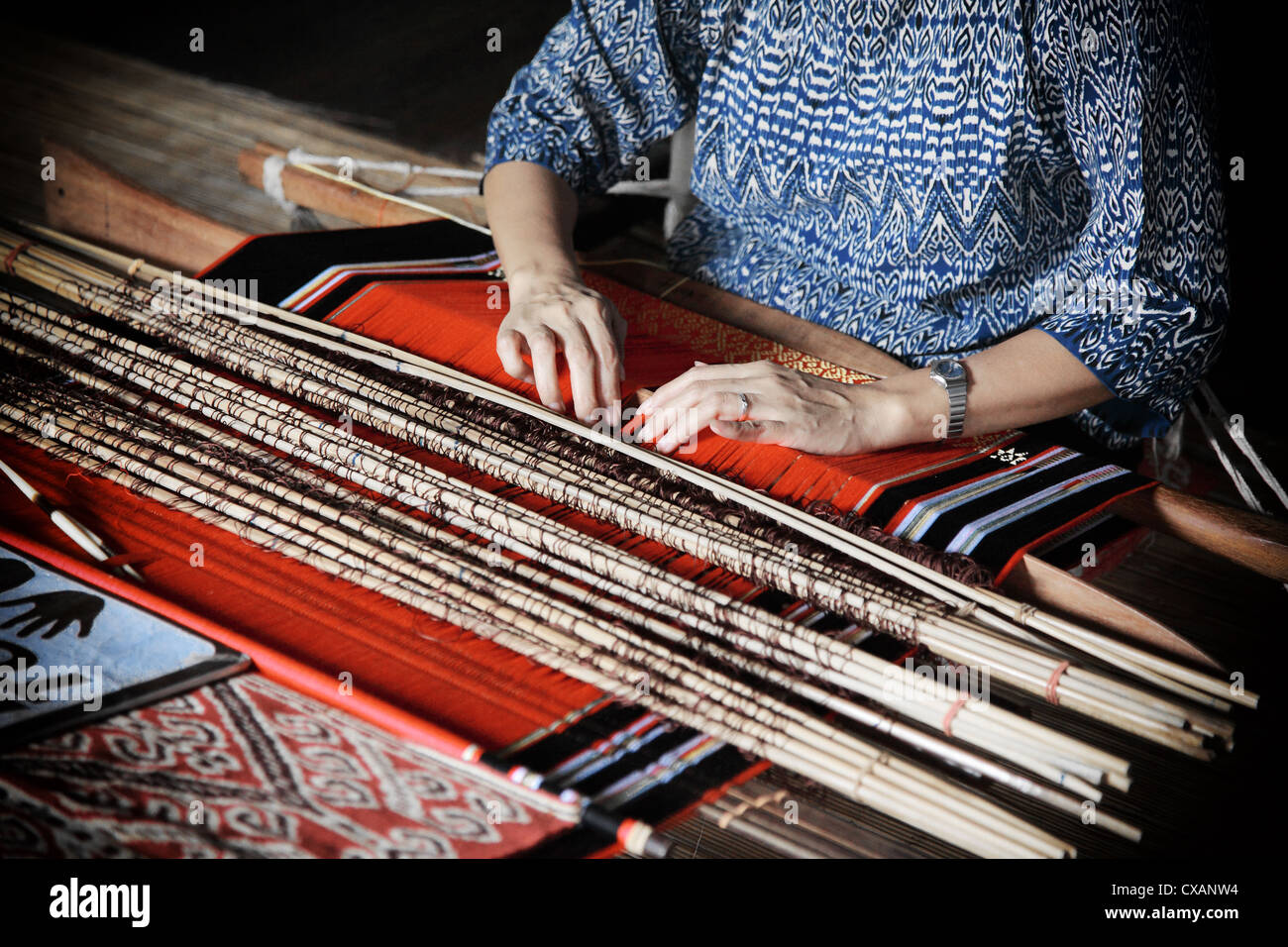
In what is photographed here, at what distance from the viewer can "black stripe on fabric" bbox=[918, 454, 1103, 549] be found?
3.14 feet

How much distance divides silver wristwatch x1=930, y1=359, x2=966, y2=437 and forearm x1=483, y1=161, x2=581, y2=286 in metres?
0.47

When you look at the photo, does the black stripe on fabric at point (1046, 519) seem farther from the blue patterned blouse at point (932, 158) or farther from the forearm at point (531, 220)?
the forearm at point (531, 220)

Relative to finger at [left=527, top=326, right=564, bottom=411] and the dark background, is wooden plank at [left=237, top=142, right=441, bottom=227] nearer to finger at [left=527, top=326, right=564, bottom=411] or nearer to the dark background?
finger at [left=527, top=326, right=564, bottom=411]

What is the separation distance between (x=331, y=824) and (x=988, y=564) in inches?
23.1

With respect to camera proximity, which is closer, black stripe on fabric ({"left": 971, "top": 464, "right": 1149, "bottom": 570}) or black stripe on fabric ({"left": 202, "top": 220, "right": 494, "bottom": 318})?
black stripe on fabric ({"left": 971, "top": 464, "right": 1149, "bottom": 570})

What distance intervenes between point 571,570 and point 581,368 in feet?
1.07

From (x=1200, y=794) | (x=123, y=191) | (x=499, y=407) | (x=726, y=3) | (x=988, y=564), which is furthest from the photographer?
(x=123, y=191)

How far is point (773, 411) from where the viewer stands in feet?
3.43

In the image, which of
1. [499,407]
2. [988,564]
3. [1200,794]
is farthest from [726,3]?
[1200,794]

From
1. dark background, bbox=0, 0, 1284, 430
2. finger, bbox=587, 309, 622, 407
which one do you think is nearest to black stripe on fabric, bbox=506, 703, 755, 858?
finger, bbox=587, 309, 622, 407

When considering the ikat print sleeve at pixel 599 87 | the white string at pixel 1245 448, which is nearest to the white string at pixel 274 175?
the ikat print sleeve at pixel 599 87

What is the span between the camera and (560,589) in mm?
845

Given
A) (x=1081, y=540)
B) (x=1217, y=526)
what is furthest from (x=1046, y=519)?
(x=1217, y=526)
